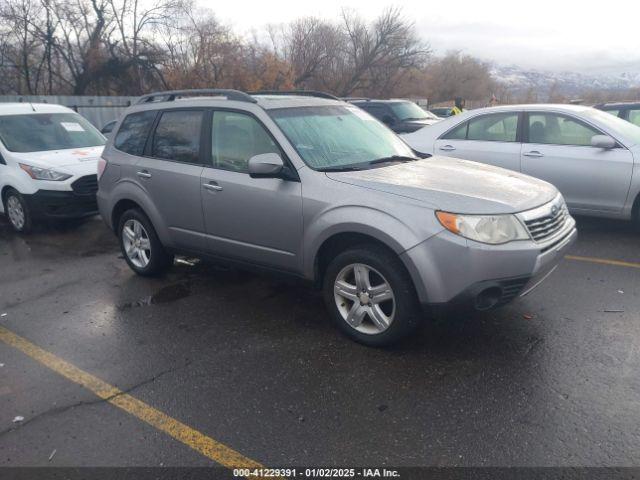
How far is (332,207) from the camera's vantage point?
3750mm

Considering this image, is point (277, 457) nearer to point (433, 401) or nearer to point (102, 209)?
point (433, 401)

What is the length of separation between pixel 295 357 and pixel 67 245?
4.65 m

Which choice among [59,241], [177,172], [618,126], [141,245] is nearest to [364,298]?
[177,172]

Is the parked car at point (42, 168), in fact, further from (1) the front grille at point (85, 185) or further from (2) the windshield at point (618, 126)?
(2) the windshield at point (618, 126)

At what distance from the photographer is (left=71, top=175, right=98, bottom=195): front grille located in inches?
285

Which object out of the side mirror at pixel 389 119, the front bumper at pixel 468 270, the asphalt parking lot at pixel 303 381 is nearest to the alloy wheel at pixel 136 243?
the asphalt parking lot at pixel 303 381

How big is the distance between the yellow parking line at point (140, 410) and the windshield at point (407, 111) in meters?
10.7

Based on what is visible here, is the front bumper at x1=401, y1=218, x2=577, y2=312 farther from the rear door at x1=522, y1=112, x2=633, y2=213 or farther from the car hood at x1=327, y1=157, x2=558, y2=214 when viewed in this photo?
the rear door at x1=522, y1=112, x2=633, y2=213

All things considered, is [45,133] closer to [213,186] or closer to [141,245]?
[141,245]

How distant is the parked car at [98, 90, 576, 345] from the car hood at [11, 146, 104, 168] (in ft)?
7.66

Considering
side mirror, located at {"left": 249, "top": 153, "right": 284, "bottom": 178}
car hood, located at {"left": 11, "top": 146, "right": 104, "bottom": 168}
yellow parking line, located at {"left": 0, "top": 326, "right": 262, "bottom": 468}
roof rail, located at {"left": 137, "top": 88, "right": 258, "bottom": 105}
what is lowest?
yellow parking line, located at {"left": 0, "top": 326, "right": 262, "bottom": 468}

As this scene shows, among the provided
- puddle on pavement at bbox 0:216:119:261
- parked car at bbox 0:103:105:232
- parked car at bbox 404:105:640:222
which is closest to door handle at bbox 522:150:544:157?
parked car at bbox 404:105:640:222

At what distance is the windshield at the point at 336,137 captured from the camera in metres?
4.14

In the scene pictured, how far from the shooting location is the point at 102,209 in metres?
Answer: 5.67
